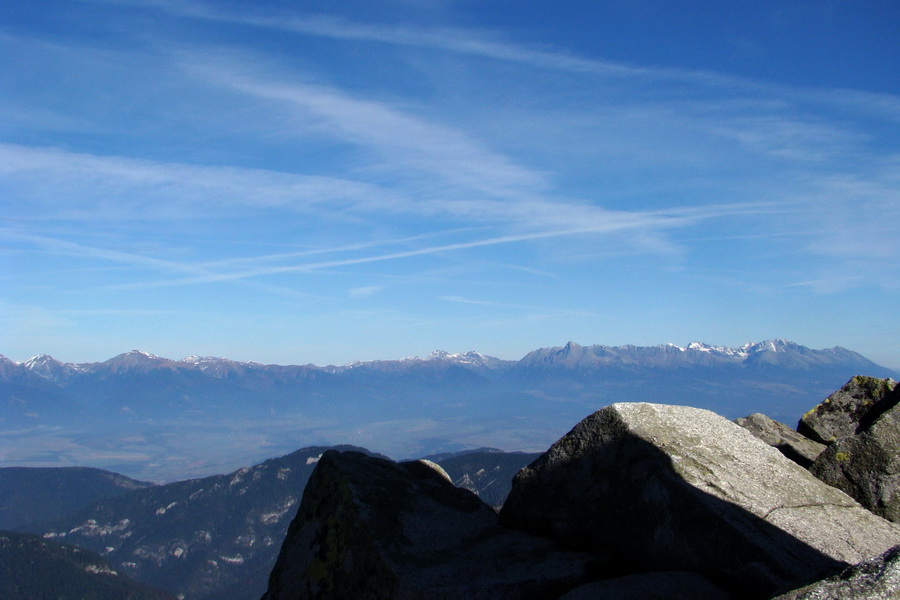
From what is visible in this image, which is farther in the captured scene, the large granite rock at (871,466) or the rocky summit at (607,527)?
the large granite rock at (871,466)

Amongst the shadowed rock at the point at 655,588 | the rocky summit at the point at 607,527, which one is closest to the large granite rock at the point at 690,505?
the rocky summit at the point at 607,527

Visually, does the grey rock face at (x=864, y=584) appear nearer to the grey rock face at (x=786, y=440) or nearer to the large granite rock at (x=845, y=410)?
the grey rock face at (x=786, y=440)

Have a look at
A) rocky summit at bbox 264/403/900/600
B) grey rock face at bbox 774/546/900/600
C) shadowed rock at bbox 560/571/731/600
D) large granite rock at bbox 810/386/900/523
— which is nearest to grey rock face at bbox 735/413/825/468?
large granite rock at bbox 810/386/900/523

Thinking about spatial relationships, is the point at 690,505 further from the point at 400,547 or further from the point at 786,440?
the point at 786,440

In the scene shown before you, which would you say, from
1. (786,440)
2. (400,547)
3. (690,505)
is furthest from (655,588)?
(786,440)

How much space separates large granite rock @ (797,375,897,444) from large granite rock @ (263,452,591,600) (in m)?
8.27

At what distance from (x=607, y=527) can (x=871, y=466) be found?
13.1 feet

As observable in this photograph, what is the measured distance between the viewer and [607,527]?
8273 mm

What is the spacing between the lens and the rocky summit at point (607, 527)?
273 inches

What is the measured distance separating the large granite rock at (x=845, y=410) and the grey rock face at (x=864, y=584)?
35.3 feet

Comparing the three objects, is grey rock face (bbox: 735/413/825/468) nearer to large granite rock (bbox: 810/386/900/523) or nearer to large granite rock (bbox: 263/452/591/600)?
large granite rock (bbox: 810/386/900/523)

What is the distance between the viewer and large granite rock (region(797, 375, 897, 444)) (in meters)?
13.5

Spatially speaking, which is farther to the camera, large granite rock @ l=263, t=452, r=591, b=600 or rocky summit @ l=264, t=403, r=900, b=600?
large granite rock @ l=263, t=452, r=591, b=600

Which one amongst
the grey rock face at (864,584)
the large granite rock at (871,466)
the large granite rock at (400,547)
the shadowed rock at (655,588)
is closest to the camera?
the grey rock face at (864,584)
